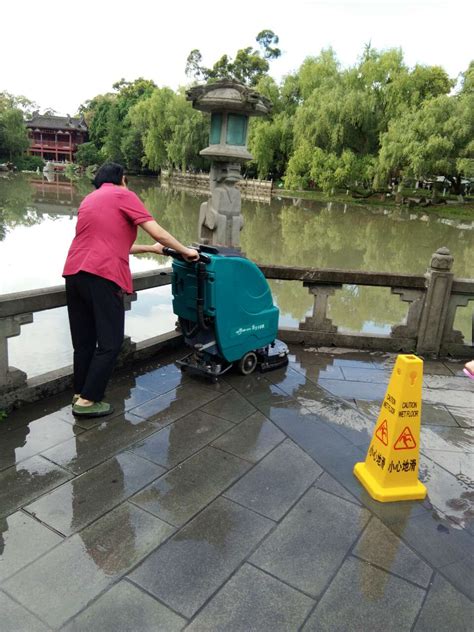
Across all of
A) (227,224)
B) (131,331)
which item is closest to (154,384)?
(227,224)

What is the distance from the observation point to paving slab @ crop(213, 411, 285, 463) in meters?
3.13

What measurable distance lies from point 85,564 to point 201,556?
20.1 inches

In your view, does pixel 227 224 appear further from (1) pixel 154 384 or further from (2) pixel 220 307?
(1) pixel 154 384

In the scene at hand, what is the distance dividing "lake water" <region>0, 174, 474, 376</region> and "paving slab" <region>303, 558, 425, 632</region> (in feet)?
17.1

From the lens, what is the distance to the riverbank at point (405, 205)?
27.5 m

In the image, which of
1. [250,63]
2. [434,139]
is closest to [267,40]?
[250,63]

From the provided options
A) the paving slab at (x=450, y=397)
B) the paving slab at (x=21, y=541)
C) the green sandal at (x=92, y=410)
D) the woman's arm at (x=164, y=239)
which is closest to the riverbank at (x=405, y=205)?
the paving slab at (x=450, y=397)

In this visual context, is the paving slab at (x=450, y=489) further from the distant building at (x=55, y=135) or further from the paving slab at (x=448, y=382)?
the distant building at (x=55, y=135)

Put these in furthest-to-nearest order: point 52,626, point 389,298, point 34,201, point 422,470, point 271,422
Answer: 1. point 34,201
2. point 389,298
3. point 271,422
4. point 422,470
5. point 52,626

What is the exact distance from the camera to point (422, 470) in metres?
3.09

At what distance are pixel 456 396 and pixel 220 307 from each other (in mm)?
2297

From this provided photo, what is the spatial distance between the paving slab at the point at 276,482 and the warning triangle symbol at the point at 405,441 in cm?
51

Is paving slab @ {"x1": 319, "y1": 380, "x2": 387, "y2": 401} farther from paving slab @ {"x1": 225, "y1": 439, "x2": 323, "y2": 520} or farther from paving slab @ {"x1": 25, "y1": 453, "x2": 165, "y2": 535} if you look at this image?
paving slab @ {"x1": 25, "y1": 453, "x2": 165, "y2": 535}

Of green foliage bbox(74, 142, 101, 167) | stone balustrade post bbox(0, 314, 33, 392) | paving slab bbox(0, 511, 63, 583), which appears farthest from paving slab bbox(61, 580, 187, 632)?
green foliage bbox(74, 142, 101, 167)
